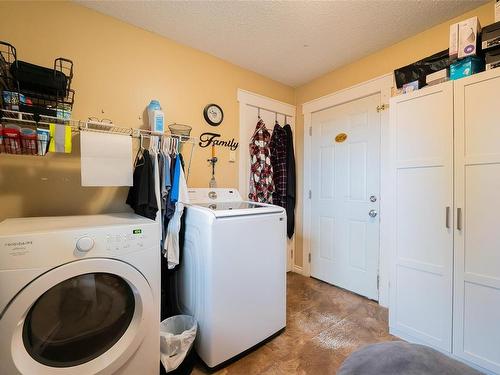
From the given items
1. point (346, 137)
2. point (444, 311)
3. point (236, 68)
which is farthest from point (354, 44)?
point (444, 311)

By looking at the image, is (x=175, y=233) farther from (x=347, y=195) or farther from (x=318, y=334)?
(x=347, y=195)

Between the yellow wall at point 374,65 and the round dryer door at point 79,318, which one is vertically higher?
the yellow wall at point 374,65

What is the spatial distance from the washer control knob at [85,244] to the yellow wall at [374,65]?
233 centimetres

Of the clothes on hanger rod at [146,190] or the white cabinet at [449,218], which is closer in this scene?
the white cabinet at [449,218]

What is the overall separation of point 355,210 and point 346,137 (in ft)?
2.57

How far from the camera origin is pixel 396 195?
5.59 feet

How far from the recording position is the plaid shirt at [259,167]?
253cm

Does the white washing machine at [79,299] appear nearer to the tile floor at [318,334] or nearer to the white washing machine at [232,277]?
the white washing machine at [232,277]

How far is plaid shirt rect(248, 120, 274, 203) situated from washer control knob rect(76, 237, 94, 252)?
5.53 ft

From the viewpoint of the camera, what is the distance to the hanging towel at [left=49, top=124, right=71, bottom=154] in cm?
121

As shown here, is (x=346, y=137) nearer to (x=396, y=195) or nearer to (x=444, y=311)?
(x=396, y=195)

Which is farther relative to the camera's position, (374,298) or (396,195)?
(374,298)

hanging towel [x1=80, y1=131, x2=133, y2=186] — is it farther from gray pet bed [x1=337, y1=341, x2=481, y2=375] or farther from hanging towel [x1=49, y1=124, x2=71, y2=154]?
gray pet bed [x1=337, y1=341, x2=481, y2=375]

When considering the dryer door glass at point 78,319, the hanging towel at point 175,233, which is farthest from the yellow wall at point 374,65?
the dryer door glass at point 78,319
